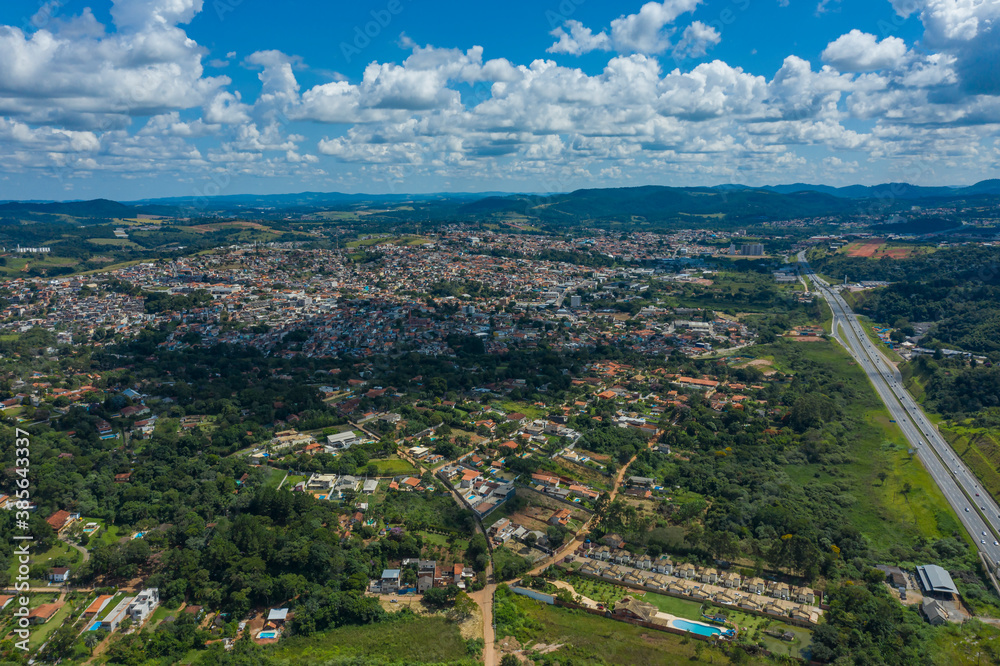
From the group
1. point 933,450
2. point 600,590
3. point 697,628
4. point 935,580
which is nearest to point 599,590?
point 600,590

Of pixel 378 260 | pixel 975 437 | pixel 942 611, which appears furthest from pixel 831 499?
pixel 378 260

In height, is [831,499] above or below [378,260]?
below

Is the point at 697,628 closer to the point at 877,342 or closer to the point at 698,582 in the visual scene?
the point at 698,582

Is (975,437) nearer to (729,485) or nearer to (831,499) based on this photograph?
(831,499)

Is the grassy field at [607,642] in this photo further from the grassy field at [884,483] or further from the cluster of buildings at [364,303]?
the cluster of buildings at [364,303]

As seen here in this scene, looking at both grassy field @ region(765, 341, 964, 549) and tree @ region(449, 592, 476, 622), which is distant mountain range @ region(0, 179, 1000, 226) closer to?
grassy field @ region(765, 341, 964, 549)

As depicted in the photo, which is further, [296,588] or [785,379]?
[785,379]
